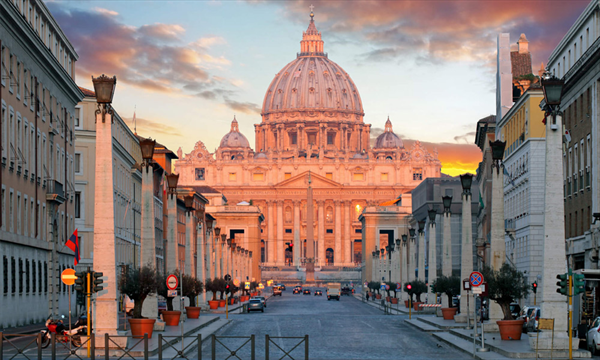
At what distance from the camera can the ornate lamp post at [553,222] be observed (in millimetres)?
28625

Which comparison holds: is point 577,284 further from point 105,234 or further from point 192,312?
point 192,312

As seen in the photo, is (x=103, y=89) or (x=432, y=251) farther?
(x=432, y=251)

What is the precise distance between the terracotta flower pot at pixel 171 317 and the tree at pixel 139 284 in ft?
20.8

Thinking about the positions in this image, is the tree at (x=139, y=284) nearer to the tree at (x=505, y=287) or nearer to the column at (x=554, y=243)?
the tree at (x=505, y=287)

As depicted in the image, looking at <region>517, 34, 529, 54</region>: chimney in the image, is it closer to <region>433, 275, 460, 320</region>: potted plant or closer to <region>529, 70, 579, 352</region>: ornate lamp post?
<region>433, 275, 460, 320</region>: potted plant

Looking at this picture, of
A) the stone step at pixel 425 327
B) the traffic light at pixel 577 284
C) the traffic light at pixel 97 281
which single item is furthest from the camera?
the stone step at pixel 425 327

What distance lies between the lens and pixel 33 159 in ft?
164

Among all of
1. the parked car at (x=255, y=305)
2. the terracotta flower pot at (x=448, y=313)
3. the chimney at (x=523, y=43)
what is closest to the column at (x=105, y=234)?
the terracotta flower pot at (x=448, y=313)

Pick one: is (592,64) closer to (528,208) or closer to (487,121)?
(528,208)

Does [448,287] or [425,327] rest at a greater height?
[448,287]

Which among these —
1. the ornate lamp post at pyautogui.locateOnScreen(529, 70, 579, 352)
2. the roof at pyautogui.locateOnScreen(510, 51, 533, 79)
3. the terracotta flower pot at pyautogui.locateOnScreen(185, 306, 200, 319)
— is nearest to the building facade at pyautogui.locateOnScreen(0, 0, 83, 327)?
the terracotta flower pot at pyautogui.locateOnScreen(185, 306, 200, 319)

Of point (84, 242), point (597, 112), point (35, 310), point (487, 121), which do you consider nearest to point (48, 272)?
point (35, 310)

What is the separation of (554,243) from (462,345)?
6312mm

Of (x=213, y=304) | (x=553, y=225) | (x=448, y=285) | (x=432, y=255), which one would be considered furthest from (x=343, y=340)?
(x=213, y=304)
